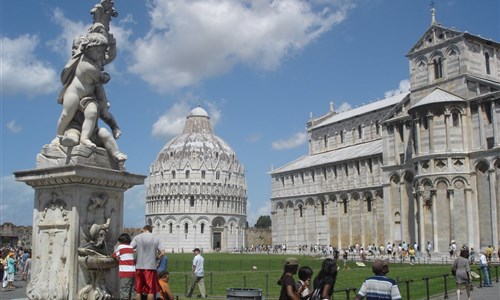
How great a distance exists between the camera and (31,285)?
786 cm

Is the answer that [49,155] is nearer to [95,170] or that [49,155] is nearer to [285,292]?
[95,170]

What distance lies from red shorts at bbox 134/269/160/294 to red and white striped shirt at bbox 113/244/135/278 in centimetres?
13

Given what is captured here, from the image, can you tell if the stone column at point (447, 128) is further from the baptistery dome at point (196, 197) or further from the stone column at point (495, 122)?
the baptistery dome at point (196, 197)

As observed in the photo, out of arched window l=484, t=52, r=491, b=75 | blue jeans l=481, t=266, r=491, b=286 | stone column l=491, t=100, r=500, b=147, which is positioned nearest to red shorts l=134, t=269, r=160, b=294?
blue jeans l=481, t=266, r=491, b=286

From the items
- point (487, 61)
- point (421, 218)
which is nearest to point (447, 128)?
point (421, 218)

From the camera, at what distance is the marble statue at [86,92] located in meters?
8.17

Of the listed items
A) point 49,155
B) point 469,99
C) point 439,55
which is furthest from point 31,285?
point 439,55

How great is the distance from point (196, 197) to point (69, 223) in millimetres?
124497

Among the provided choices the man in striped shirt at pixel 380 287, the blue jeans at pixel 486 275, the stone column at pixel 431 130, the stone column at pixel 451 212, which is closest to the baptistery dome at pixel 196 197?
the stone column at pixel 431 130

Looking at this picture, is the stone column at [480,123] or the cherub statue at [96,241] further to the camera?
the stone column at [480,123]

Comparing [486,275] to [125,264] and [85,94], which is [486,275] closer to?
[125,264]

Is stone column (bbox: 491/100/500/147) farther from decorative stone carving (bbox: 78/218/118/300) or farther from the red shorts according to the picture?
decorative stone carving (bbox: 78/218/118/300)

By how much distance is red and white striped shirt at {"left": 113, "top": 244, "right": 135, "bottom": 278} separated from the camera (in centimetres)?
772

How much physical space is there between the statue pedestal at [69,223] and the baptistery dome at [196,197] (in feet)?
394
